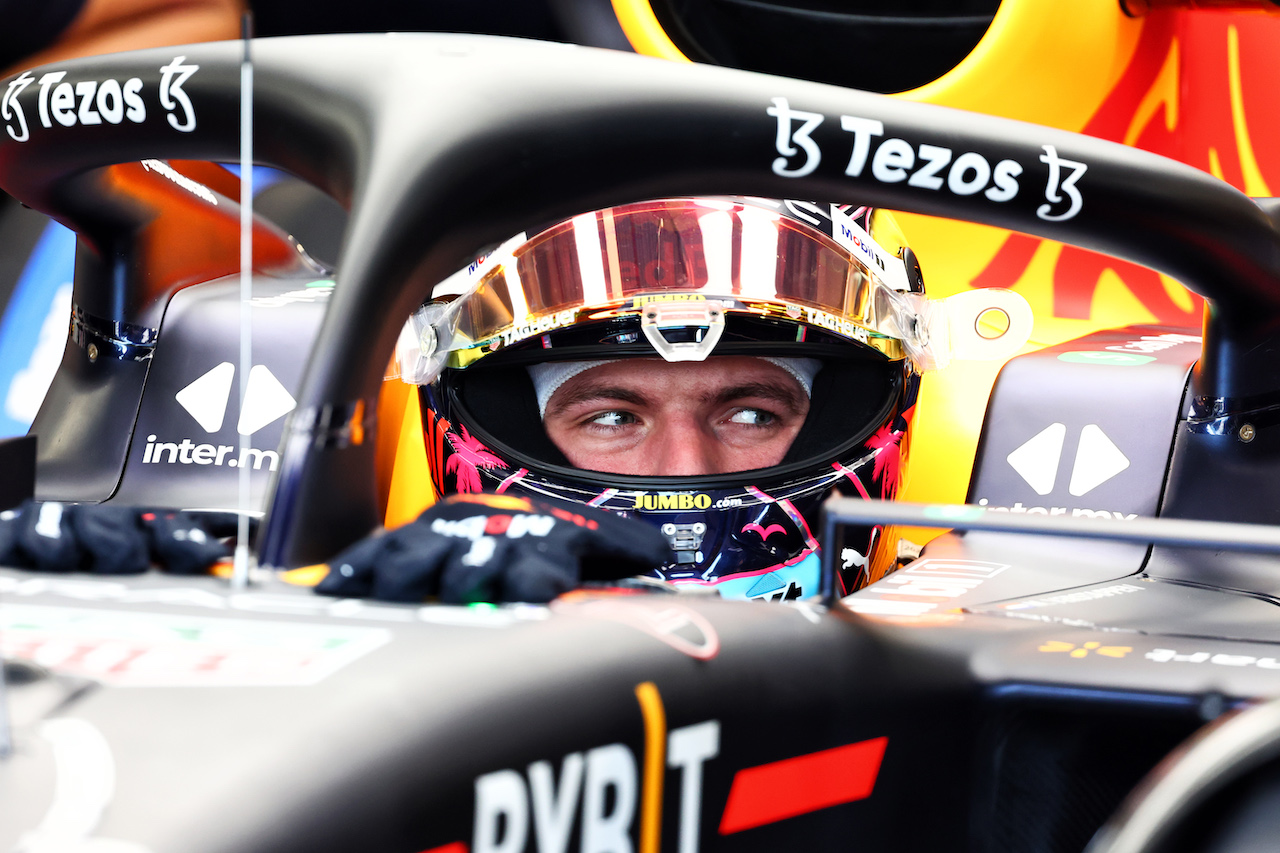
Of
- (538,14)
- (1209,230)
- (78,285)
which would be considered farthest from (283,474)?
(538,14)

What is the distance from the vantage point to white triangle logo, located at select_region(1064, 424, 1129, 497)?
1198 millimetres

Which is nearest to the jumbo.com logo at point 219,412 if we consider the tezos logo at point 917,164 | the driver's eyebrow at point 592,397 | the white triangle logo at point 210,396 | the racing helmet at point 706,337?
the white triangle logo at point 210,396

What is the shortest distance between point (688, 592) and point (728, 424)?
76 cm

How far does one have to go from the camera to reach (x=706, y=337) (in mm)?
1258

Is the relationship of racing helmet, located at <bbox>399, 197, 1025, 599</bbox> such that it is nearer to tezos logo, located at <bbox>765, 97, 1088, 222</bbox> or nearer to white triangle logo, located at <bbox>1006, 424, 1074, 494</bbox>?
white triangle logo, located at <bbox>1006, 424, 1074, 494</bbox>

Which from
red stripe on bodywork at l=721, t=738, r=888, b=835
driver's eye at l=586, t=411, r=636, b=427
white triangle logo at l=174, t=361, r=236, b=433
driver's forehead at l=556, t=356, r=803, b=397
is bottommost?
red stripe on bodywork at l=721, t=738, r=888, b=835

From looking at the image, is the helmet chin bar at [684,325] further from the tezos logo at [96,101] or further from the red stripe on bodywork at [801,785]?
the red stripe on bodywork at [801,785]

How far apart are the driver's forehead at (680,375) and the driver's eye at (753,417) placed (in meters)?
0.04

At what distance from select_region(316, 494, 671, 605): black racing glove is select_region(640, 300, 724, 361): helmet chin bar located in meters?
0.61

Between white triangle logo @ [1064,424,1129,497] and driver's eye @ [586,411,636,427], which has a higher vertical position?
driver's eye @ [586,411,636,427]

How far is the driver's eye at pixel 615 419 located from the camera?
139 centimetres

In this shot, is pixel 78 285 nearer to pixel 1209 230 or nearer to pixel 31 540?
pixel 31 540

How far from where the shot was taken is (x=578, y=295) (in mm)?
1241

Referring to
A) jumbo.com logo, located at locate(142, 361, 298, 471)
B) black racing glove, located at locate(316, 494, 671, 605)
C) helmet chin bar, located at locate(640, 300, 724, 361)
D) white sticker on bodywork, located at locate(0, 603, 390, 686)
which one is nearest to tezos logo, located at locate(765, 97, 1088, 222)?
black racing glove, located at locate(316, 494, 671, 605)
